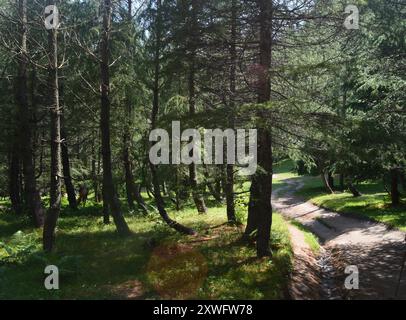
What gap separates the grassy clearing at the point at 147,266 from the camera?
10078 mm

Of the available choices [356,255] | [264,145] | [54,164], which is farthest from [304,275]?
[54,164]

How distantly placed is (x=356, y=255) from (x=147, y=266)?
7438 millimetres

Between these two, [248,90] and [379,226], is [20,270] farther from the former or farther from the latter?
[379,226]

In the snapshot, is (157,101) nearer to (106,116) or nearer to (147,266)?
(106,116)

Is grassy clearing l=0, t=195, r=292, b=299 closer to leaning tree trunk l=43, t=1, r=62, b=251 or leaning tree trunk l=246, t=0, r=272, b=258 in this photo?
leaning tree trunk l=43, t=1, r=62, b=251

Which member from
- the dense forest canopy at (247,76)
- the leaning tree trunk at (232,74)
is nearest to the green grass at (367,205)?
the dense forest canopy at (247,76)

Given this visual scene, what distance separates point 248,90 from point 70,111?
12.0 m

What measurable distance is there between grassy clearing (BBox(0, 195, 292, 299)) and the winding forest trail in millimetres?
1178

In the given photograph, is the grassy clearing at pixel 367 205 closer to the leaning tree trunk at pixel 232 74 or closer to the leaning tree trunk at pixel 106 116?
the leaning tree trunk at pixel 232 74

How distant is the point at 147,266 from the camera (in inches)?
480

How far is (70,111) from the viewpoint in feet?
73.3

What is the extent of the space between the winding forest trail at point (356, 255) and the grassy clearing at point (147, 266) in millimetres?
1178
